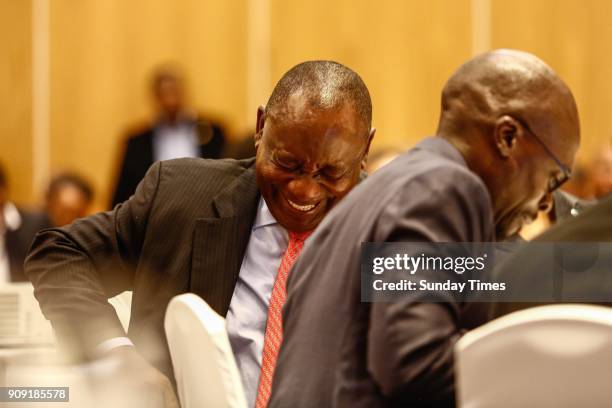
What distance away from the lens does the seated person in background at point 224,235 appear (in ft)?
6.54

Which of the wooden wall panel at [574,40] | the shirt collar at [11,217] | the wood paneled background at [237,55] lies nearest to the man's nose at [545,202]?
the shirt collar at [11,217]

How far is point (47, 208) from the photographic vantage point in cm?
539

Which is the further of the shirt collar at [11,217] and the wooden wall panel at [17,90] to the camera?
the wooden wall panel at [17,90]

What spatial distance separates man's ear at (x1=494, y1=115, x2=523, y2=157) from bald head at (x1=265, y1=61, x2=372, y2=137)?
449 millimetres

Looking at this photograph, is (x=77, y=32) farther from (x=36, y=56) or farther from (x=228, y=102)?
(x=228, y=102)

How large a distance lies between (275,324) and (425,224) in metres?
0.63

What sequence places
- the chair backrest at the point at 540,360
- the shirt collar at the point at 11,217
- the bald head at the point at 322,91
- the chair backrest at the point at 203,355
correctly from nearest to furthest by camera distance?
the chair backrest at the point at 540,360 < the chair backrest at the point at 203,355 < the bald head at the point at 322,91 < the shirt collar at the point at 11,217

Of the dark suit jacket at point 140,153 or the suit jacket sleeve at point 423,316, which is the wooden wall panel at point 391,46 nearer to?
the dark suit jacket at point 140,153

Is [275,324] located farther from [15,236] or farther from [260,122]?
[15,236]

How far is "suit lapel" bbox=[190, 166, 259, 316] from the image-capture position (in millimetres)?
2057

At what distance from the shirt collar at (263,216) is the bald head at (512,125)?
0.55 meters

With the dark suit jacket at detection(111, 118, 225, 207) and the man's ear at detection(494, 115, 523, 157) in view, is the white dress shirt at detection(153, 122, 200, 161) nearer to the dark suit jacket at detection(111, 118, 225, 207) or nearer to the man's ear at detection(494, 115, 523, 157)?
the dark suit jacket at detection(111, 118, 225, 207)

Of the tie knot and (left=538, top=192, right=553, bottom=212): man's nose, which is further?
the tie knot

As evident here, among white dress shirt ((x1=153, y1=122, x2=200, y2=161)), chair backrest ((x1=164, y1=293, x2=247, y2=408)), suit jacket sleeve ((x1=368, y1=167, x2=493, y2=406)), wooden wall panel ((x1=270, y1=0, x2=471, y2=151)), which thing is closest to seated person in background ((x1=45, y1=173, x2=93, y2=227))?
white dress shirt ((x1=153, y1=122, x2=200, y2=161))
